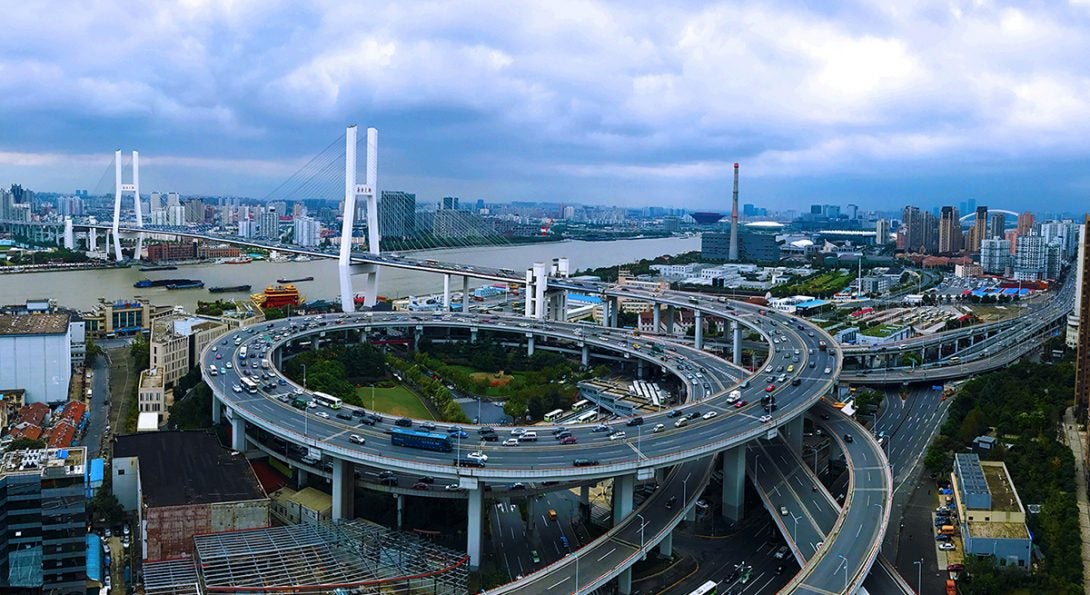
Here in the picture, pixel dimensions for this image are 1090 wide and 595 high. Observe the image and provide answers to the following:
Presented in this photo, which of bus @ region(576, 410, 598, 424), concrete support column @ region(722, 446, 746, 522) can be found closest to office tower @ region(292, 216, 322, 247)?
bus @ region(576, 410, 598, 424)

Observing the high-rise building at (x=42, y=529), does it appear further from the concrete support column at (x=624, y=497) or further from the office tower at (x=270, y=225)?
the office tower at (x=270, y=225)

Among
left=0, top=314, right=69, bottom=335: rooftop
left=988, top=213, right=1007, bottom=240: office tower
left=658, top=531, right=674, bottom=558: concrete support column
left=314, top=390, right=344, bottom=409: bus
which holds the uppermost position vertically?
left=988, top=213, right=1007, bottom=240: office tower

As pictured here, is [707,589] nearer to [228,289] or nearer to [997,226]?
[228,289]

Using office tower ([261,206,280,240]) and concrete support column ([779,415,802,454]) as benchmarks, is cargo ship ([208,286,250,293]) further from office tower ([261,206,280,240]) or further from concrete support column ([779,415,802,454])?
concrete support column ([779,415,802,454])

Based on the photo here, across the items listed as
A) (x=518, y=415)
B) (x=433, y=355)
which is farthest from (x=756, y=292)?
(x=518, y=415)

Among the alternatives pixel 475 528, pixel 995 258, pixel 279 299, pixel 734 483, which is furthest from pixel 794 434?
Result: pixel 995 258

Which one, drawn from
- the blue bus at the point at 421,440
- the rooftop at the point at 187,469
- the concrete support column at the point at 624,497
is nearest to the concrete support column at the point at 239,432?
the rooftop at the point at 187,469

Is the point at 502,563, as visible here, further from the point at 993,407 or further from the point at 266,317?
the point at 266,317
